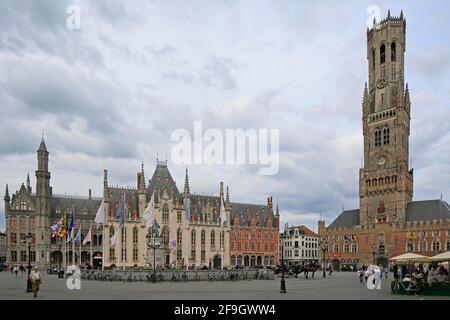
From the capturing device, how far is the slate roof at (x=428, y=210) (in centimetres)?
7938

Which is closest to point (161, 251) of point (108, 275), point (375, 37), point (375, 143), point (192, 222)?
point (192, 222)

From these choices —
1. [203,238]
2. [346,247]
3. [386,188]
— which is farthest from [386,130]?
[203,238]

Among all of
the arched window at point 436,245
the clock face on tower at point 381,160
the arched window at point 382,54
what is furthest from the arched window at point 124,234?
the arched window at point 382,54

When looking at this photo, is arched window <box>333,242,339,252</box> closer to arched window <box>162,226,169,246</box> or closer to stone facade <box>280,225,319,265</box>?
stone facade <box>280,225,319,265</box>

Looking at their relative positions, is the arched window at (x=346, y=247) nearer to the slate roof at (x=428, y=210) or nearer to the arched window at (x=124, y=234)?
the slate roof at (x=428, y=210)

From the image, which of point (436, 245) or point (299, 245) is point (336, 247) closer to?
point (436, 245)

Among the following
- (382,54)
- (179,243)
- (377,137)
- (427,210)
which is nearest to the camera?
(427,210)

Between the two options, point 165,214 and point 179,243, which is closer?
point 165,214

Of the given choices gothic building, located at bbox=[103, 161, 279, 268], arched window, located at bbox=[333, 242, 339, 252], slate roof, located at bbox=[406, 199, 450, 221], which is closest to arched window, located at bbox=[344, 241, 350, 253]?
arched window, located at bbox=[333, 242, 339, 252]

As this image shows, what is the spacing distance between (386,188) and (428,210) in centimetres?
784

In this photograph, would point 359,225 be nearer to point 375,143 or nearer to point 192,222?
point 375,143

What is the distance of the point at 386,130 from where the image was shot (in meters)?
87.9

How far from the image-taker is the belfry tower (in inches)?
3314

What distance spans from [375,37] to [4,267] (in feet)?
263
